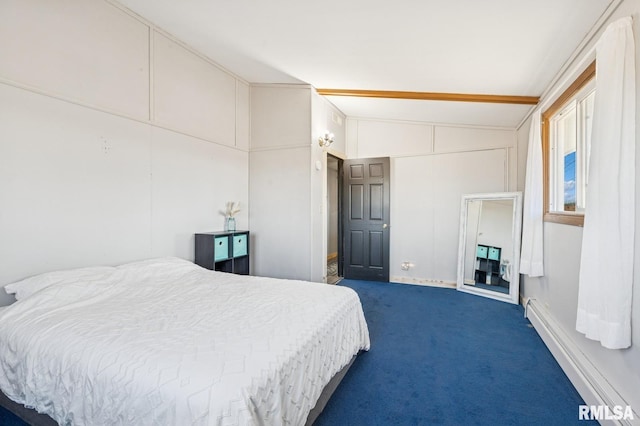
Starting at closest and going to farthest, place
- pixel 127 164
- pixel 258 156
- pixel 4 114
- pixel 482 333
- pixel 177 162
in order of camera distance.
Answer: pixel 4 114 → pixel 127 164 → pixel 482 333 → pixel 177 162 → pixel 258 156

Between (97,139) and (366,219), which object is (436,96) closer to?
(366,219)

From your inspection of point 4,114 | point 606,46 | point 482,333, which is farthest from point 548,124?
point 4,114

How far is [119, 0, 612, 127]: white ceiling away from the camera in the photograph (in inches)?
81.8

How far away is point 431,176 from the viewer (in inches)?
188

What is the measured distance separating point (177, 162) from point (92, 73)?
1.04 m

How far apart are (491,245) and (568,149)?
1.75 metres

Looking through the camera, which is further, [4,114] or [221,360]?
[4,114]

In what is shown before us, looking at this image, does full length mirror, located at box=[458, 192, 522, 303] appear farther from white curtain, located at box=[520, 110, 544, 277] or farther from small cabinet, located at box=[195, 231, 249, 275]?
small cabinet, located at box=[195, 231, 249, 275]

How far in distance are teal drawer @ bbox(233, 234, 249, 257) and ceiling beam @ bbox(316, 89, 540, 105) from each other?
225 cm

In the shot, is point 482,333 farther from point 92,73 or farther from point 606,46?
point 92,73

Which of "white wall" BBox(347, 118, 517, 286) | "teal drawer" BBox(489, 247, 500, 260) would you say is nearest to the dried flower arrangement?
"white wall" BBox(347, 118, 517, 286)

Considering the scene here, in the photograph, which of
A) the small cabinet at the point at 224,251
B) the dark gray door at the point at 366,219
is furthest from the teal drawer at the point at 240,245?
the dark gray door at the point at 366,219

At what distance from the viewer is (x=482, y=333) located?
9.73 feet

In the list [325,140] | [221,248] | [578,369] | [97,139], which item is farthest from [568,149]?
[97,139]
